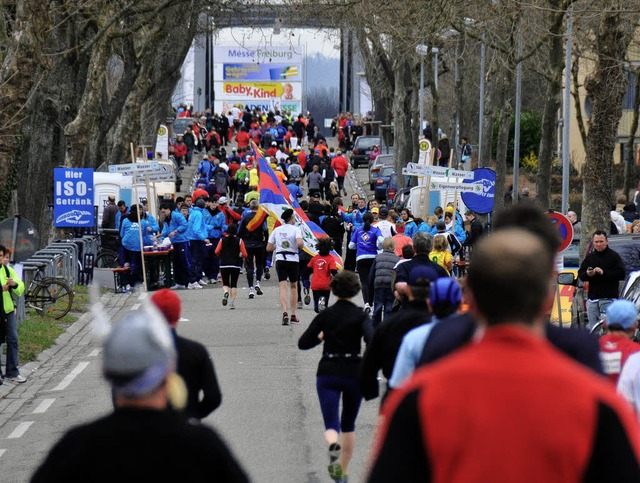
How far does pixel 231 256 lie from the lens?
22156 millimetres

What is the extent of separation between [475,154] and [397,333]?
5672cm

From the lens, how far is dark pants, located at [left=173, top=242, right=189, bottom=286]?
2670cm

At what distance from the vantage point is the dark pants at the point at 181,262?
26.7 meters

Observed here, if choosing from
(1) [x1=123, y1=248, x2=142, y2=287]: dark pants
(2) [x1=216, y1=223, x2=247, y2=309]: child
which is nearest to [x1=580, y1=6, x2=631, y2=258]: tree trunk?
(2) [x1=216, y1=223, x2=247, y2=309]: child

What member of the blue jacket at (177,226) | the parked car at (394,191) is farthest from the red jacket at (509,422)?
the parked car at (394,191)

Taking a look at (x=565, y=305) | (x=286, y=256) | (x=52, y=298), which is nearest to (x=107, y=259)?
(x=52, y=298)

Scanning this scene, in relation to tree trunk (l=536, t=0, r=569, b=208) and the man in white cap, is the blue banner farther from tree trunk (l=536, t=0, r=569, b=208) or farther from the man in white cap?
the man in white cap

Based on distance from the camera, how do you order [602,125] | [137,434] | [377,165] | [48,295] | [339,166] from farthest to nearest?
[377,165], [339,166], [602,125], [48,295], [137,434]

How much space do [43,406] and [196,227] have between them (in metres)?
13.3

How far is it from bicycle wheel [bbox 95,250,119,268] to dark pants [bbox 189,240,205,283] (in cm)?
178

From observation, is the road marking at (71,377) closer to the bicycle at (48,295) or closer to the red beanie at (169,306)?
the bicycle at (48,295)

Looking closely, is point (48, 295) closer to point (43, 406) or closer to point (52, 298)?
point (52, 298)

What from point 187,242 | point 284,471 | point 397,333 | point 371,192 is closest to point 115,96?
point 187,242

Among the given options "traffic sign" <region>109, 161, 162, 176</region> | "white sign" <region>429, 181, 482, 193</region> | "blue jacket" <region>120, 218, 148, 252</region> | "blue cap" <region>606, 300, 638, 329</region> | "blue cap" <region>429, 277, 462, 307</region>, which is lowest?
"blue jacket" <region>120, 218, 148, 252</region>
